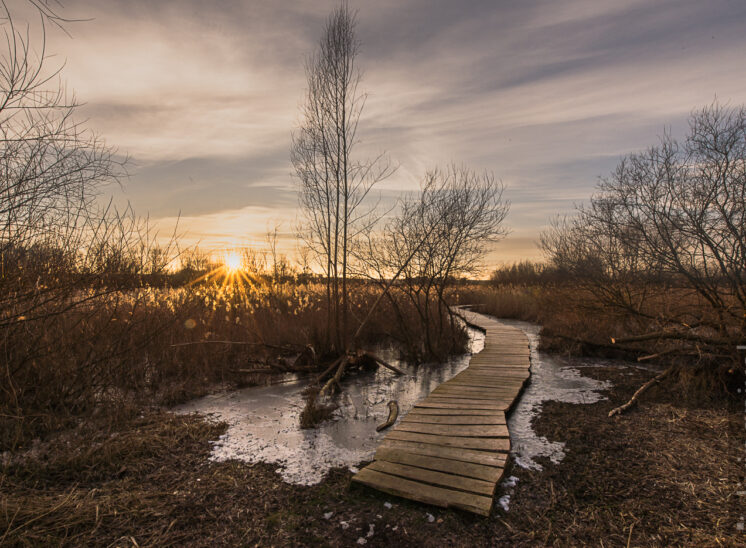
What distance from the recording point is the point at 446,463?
3.18 m

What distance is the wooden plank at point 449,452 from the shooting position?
10.5ft

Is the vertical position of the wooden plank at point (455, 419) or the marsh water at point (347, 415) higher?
the wooden plank at point (455, 419)

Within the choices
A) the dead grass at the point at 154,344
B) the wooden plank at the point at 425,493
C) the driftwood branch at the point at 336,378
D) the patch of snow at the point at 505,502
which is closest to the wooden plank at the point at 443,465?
the patch of snow at the point at 505,502

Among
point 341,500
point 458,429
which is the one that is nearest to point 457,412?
point 458,429

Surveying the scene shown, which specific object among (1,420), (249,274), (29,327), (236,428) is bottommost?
(236,428)

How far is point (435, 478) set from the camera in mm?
2941

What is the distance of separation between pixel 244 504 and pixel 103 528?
843mm

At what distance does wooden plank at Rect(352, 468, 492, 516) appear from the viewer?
262 cm

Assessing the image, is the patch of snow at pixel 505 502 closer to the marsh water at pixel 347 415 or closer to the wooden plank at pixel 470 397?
the marsh water at pixel 347 415

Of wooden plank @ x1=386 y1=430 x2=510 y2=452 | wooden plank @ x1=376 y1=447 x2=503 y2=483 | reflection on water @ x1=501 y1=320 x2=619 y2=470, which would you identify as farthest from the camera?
reflection on water @ x1=501 y1=320 x2=619 y2=470

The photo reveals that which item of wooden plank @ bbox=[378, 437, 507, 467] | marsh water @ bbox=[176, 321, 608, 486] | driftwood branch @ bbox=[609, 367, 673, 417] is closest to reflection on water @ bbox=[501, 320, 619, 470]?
marsh water @ bbox=[176, 321, 608, 486]

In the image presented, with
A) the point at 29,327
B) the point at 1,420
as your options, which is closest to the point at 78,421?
the point at 1,420

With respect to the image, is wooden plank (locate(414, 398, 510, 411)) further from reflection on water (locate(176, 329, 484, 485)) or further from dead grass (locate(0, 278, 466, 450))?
dead grass (locate(0, 278, 466, 450))

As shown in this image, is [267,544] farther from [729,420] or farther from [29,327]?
[729,420]
